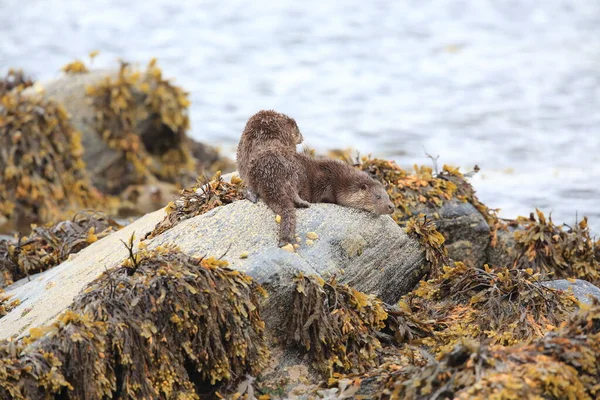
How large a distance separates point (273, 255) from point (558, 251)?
3.21m

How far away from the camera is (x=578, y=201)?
31.4 feet

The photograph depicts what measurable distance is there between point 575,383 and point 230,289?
1915 mm

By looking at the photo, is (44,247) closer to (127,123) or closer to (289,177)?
(289,177)

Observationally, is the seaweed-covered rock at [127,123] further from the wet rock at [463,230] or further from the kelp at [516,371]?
the kelp at [516,371]

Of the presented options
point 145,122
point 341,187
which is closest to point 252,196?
point 341,187

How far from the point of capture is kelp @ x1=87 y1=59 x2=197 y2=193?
36.1 feet

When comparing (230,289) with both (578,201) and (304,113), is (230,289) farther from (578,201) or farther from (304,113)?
(304,113)

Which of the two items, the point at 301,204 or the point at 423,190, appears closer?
the point at 301,204

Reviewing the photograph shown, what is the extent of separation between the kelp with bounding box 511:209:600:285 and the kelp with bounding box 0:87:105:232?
551 centimetres

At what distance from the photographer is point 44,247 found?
6992mm

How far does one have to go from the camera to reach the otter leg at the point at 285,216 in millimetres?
5051

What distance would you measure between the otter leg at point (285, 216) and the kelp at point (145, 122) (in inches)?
238

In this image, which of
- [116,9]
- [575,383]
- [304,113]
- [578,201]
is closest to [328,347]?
[575,383]

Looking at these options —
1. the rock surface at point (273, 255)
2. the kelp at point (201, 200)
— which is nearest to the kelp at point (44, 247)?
the rock surface at point (273, 255)
